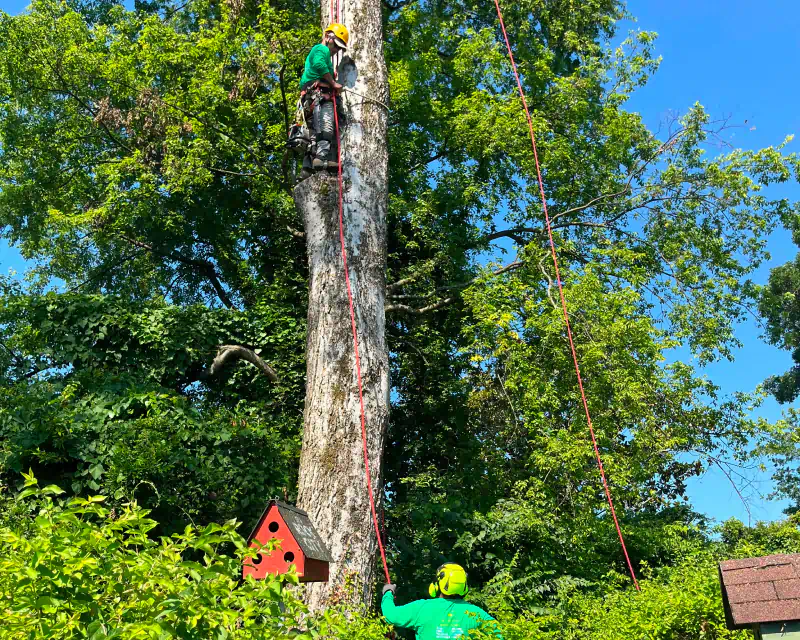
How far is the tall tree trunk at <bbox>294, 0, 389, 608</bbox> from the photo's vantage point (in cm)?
596

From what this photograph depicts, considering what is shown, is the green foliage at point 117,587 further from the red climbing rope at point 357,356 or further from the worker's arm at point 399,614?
the red climbing rope at point 357,356

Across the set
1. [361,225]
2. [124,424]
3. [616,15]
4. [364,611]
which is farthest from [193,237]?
[364,611]

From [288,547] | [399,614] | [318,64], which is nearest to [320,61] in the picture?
[318,64]

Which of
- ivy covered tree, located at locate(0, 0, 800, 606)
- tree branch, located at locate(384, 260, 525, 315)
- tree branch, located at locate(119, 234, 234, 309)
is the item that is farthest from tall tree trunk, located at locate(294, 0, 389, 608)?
tree branch, located at locate(119, 234, 234, 309)

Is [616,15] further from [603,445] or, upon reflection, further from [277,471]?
[277,471]

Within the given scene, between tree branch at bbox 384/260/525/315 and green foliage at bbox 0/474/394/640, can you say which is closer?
green foliage at bbox 0/474/394/640

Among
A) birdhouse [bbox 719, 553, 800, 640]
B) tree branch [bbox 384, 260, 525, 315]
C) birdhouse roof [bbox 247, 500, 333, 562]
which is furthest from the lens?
tree branch [bbox 384, 260, 525, 315]

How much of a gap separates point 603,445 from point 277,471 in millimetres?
3396

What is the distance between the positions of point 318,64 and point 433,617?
463 centimetres

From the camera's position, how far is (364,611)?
5.31 m

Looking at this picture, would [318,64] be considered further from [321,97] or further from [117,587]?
[117,587]

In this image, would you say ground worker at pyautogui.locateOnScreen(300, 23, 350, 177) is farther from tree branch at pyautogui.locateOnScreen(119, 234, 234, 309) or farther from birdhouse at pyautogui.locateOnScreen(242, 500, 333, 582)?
tree branch at pyautogui.locateOnScreen(119, 234, 234, 309)

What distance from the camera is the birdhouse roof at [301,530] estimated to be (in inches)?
195

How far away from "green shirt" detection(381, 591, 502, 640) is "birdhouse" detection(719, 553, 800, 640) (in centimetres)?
134
